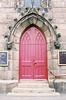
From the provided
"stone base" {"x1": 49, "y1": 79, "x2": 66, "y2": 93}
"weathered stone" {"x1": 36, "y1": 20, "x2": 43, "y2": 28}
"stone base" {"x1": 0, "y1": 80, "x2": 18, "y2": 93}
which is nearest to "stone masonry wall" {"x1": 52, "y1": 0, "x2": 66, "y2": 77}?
"weathered stone" {"x1": 36, "y1": 20, "x2": 43, "y2": 28}

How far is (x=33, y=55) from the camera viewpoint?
8.14m

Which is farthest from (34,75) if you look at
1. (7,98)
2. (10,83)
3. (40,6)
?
(40,6)

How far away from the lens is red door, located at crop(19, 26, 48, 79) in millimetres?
8055

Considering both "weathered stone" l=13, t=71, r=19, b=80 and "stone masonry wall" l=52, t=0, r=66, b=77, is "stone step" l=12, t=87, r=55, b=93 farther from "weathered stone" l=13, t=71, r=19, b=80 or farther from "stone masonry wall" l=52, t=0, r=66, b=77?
"stone masonry wall" l=52, t=0, r=66, b=77

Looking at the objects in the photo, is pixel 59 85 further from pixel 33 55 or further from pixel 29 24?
pixel 29 24

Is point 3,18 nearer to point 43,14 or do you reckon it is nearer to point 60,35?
point 43,14

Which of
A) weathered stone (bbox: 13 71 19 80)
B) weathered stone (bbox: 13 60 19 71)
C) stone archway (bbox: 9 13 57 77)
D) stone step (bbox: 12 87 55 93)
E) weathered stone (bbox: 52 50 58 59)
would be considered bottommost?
stone step (bbox: 12 87 55 93)

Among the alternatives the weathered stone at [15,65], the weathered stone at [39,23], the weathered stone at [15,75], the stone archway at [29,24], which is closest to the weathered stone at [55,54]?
the stone archway at [29,24]

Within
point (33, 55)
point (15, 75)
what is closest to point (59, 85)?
point (33, 55)

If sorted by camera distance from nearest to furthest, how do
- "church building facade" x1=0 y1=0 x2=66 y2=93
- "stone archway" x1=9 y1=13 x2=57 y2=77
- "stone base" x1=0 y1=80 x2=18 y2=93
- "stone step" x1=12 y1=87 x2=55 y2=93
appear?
1. "stone step" x1=12 y1=87 x2=55 y2=93
2. "stone base" x1=0 y1=80 x2=18 y2=93
3. "church building facade" x1=0 y1=0 x2=66 y2=93
4. "stone archway" x1=9 y1=13 x2=57 y2=77

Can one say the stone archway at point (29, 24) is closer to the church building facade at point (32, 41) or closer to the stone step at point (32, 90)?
the church building facade at point (32, 41)

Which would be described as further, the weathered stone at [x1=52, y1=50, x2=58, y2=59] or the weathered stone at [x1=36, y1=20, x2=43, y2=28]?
the weathered stone at [x1=36, y1=20, x2=43, y2=28]

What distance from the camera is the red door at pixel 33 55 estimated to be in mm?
8055

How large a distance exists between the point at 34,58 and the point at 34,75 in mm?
1021
